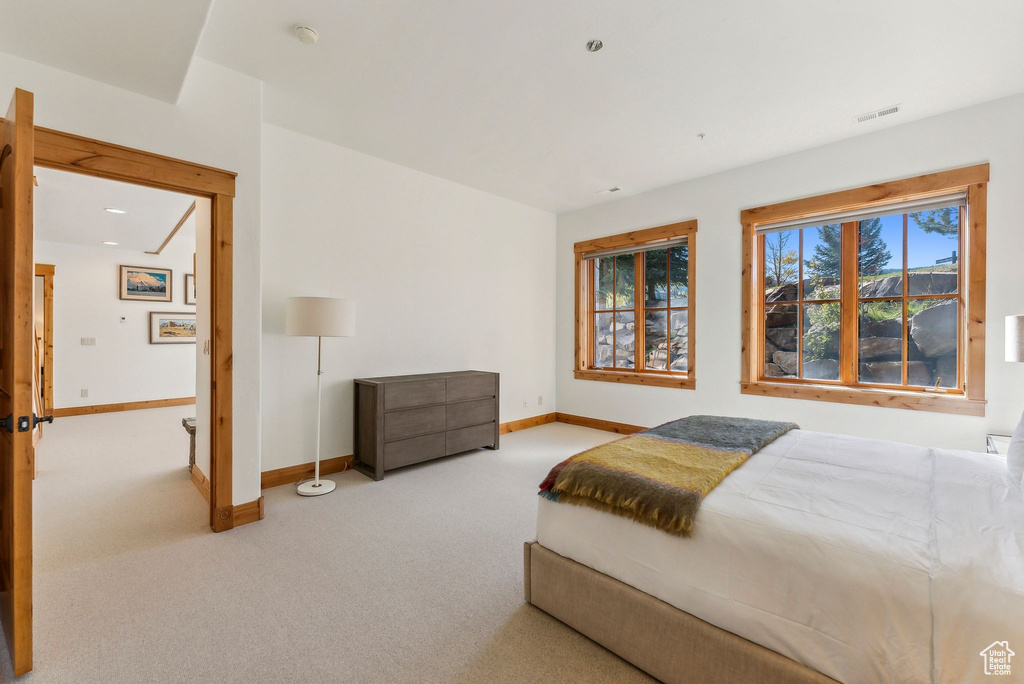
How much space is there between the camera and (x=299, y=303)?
10.4ft

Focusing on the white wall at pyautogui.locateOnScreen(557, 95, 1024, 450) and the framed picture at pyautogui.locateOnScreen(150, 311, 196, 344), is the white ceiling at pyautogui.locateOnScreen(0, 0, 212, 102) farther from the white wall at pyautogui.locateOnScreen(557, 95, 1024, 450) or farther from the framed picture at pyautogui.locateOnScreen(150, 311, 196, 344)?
the framed picture at pyautogui.locateOnScreen(150, 311, 196, 344)

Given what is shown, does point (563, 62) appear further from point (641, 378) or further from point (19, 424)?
point (641, 378)

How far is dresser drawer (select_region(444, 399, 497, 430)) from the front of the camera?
415 cm

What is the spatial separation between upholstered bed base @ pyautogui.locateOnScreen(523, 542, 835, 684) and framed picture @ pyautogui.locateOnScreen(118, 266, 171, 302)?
8114mm

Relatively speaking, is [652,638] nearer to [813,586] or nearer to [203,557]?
Result: [813,586]

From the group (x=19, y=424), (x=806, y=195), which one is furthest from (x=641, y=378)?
(x=19, y=424)

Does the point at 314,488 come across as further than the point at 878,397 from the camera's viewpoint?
No

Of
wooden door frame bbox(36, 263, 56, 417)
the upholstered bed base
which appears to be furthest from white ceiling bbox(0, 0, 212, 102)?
wooden door frame bbox(36, 263, 56, 417)

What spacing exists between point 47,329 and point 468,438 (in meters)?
6.43

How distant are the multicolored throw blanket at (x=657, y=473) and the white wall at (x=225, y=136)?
204cm

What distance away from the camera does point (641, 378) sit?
16.5 feet

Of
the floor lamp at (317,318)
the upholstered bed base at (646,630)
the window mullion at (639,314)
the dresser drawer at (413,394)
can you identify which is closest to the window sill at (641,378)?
the window mullion at (639,314)

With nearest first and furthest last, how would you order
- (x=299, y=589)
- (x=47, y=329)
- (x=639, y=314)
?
(x=299, y=589), (x=639, y=314), (x=47, y=329)

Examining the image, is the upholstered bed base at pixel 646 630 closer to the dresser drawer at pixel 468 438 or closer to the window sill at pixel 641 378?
the dresser drawer at pixel 468 438
